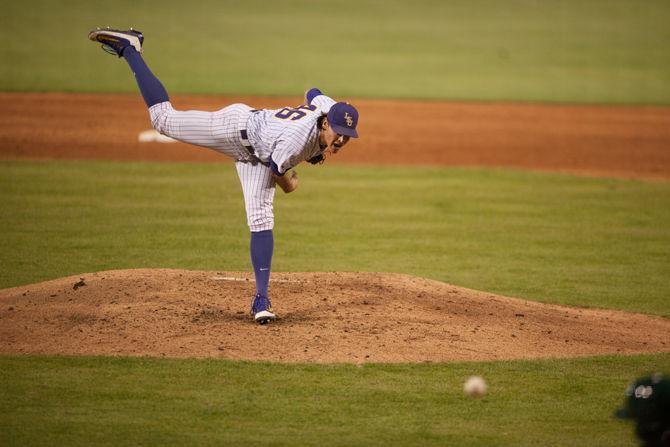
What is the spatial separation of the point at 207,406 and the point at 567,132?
46.1ft

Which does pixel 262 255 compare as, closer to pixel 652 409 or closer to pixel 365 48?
pixel 652 409

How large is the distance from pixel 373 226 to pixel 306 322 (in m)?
4.78

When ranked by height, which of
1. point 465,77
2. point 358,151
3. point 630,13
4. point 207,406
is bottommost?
point 207,406

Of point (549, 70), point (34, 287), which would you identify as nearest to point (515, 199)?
point (34, 287)

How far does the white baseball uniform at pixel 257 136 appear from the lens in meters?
7.15

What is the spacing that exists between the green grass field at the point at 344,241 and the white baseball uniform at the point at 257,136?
4.52 ft

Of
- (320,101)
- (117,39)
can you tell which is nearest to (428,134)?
(320,101)

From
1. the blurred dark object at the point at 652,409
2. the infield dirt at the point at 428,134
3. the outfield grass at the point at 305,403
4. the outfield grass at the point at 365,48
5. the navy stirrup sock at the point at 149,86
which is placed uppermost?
the outfield grass at the point at 365,48

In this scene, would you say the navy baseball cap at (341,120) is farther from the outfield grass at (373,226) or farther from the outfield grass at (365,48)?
the outfield grass at (365,48)

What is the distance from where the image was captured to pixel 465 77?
25.7m

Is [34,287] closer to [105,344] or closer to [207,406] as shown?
[105,344]

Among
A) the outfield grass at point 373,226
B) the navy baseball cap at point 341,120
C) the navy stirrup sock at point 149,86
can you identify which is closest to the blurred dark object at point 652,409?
the navy baseball cap at point 341,120

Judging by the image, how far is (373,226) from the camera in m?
12.4

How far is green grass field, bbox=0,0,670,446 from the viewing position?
604cm
